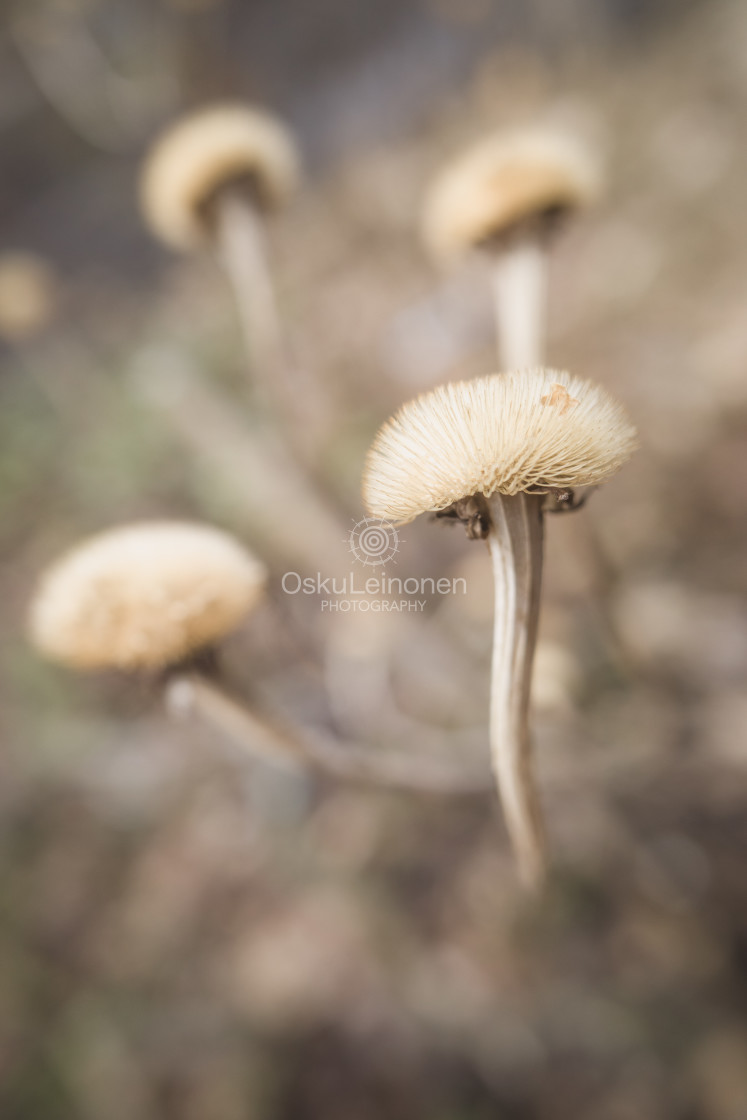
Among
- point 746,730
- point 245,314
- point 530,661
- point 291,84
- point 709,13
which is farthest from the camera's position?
point 291,84

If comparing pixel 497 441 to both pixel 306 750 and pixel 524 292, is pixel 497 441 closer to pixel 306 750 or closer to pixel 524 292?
pixel 306 750

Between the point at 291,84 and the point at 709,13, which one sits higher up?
the point at 291,84

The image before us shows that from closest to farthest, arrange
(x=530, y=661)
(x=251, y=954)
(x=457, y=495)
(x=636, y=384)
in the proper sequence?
(x=457, y=495) → (x=530, y=661) → (x=251, y=954) → (x=636, y=384)

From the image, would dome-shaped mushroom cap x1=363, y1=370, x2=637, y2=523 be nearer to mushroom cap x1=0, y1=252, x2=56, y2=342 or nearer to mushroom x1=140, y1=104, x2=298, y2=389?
mushroom x1=140, y1=104, x2=298, y2=389

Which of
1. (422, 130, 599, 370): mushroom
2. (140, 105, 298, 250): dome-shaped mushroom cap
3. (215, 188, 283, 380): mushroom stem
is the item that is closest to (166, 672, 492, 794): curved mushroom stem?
(422, 130, 599, 370): mushroom

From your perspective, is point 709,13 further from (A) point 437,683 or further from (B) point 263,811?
(B) point 263,811

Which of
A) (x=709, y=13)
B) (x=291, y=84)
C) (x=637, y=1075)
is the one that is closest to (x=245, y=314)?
(x=637, y=1075)
